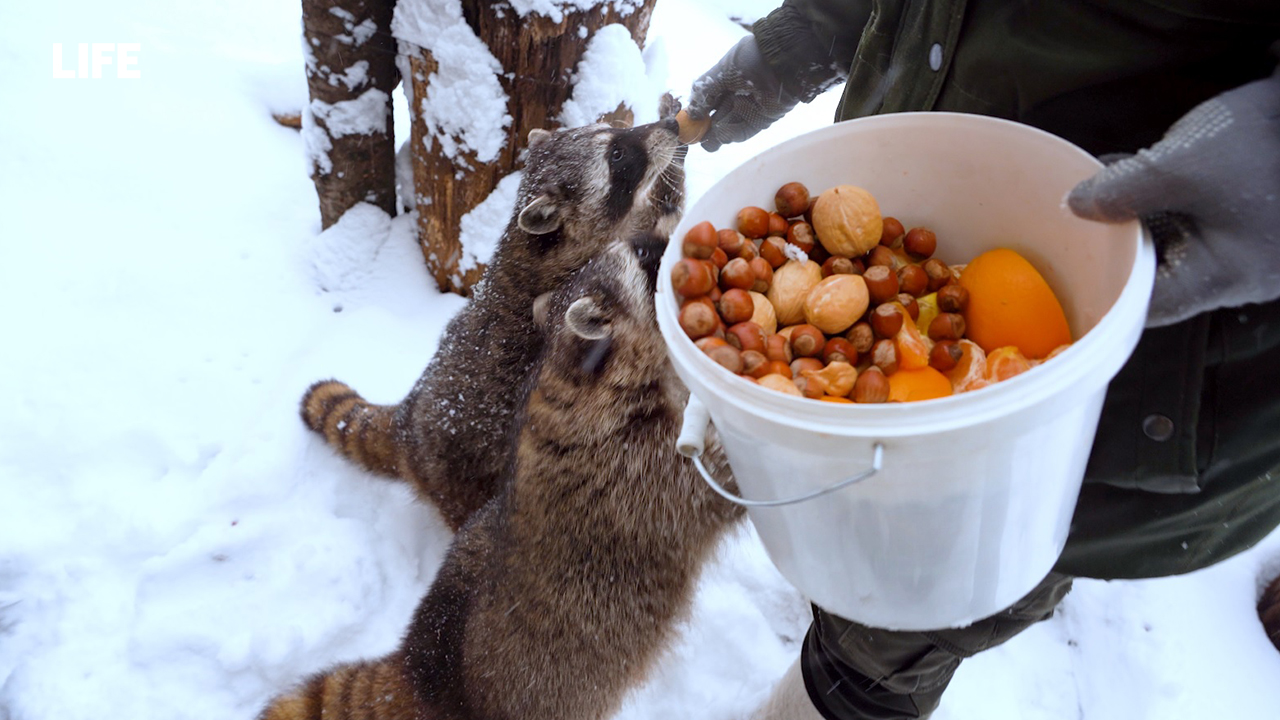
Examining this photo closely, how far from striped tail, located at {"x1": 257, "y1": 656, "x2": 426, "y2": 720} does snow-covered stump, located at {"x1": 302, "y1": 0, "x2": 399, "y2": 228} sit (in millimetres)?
2359

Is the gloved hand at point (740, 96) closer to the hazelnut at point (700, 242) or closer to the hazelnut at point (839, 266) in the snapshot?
the hazelnut at point (839, 266)

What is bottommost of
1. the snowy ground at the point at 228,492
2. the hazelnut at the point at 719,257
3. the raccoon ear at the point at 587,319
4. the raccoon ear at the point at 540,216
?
the snowy ground at the point at 228,492

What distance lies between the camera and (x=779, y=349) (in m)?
1.41

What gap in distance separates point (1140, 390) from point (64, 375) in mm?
3816

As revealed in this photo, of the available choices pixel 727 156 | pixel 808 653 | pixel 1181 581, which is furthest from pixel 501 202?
pixel 1181 581

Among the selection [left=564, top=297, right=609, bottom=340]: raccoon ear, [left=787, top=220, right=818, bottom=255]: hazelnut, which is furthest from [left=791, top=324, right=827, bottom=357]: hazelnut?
[left=564, top=297, right=609, bottom=340]: raccoon ear

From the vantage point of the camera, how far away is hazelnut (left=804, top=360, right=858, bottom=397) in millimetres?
1294

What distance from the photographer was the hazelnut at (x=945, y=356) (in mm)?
1395

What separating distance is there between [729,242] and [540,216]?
170 centimetres

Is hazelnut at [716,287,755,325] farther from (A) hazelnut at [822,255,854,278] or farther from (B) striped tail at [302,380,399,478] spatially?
(B) striped tail at [302,380,399,478]

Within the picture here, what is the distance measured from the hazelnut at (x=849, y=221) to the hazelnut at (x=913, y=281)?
0.31 feet

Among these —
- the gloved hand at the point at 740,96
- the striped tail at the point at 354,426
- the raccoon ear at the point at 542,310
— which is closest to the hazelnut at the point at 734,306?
the gloved hand at the point at 740,96

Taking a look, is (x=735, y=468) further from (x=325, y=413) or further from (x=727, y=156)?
(x=727, y=156)

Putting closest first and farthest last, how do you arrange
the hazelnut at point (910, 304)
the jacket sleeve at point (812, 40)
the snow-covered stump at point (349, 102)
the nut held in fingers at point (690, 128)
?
1. the hazelnut at point (910, 304)
2. the jacket sleeve at point (812, 40)
3. the nut held in fingers at point (690, 128)
4. the snow-covered stump at point (349, 102)
